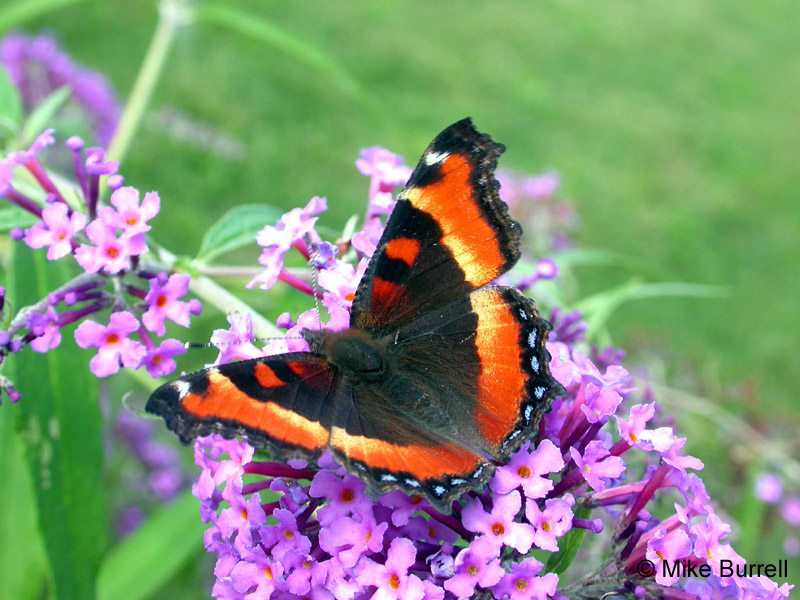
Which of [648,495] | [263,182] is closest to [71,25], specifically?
[263,182]

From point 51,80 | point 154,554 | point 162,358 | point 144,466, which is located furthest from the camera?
point 51,80

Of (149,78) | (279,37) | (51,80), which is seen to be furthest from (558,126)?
(149,78)

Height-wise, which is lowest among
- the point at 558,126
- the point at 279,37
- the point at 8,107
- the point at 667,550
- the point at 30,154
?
the point at 667,550

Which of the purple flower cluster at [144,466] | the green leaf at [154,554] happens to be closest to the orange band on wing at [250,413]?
the green leaf at [154,554]

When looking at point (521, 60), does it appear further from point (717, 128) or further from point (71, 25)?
point (71, 25)

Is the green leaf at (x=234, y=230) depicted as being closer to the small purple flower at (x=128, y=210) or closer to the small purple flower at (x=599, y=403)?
the small purple flower at (x=128, y=210)

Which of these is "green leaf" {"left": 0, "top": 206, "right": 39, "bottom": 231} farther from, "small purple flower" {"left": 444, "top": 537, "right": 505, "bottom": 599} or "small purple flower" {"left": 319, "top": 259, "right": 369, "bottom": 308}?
"small purple flower" {"left": 444, "top": 537, "right": 505, "bottom": 599}

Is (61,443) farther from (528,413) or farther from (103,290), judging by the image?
(528,413)
